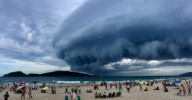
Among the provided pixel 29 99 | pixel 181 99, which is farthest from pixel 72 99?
pixel 181 99

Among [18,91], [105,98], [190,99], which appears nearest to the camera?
[190,99]

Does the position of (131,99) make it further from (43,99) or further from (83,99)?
(43,99)

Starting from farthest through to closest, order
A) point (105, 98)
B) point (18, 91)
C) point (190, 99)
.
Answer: point (18, 91)
point (105, 98)
point (190, 99)

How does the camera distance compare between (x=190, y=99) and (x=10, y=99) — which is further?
(x=10, y=99)

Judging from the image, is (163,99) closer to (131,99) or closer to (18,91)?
(131,99)

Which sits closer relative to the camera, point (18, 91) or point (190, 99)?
point (190, 99)

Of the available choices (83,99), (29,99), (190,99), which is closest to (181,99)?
(190,99)

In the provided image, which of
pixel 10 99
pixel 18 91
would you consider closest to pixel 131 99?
pixel 10 99

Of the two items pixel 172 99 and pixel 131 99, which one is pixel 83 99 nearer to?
pixel 131 99
